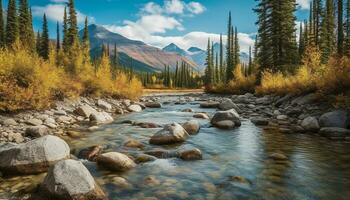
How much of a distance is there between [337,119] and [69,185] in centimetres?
1051

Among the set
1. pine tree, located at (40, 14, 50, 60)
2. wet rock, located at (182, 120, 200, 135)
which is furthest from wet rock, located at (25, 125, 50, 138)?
pine tree, located at (40, 14, 50, 60)

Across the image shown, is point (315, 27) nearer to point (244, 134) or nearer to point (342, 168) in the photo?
point (244, 134)

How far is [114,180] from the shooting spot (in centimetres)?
705

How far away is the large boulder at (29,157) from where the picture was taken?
733 cm

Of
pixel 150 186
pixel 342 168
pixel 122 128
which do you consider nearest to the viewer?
pixel 150 186

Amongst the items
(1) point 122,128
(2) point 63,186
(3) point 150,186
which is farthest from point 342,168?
(1) point 122,128

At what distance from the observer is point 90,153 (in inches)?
364

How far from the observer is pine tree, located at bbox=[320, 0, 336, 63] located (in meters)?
43.0

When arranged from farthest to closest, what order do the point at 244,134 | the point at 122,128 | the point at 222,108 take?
1. the point at 222,108
2. the point at 122,128
3. the point at 244,134

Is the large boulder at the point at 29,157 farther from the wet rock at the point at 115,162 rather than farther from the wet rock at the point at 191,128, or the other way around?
the wet rock at the point at 191,128

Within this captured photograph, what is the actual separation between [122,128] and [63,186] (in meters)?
8.74

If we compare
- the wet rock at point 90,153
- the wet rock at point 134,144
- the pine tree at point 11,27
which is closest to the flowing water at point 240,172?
the wet rock at point 134,144

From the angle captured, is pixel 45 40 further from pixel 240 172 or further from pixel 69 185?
pixel 69 185

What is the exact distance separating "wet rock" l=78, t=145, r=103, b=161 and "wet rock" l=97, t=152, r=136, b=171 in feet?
2.43
